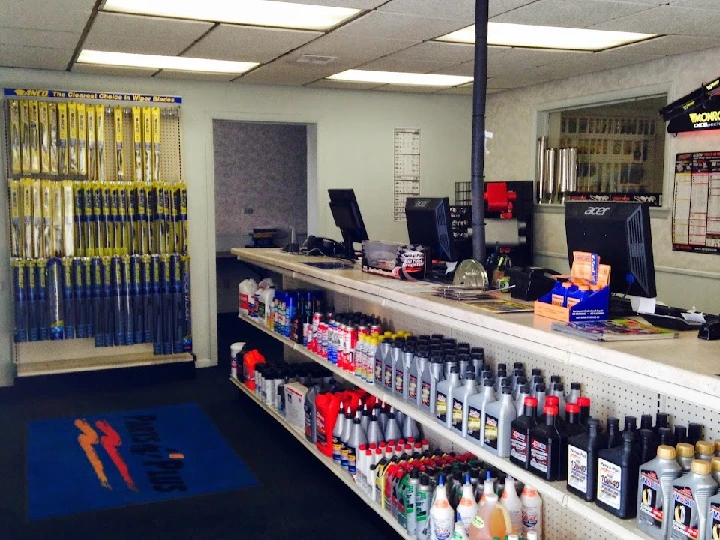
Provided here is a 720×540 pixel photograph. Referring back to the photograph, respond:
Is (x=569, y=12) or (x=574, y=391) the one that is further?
(x=569, y=12)

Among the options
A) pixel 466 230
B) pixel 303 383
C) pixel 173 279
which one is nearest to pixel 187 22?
pixel 303 383

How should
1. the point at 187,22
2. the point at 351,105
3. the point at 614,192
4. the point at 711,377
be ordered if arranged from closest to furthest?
the point at 711,377, the point at 187,22, the point at 614,192, the point at 351,105

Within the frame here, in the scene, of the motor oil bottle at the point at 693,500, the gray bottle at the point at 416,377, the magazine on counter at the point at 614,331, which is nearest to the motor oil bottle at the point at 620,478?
the motor oil bottle at the point at 693,500

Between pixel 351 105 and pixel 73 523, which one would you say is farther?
pixel 351 105

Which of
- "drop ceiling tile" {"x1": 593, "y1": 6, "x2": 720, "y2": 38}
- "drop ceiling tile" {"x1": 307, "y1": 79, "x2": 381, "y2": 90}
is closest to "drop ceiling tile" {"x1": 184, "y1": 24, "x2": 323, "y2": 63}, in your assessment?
"drop ceiling tile" {"x1": 307, "y1": 79, "x2": 381, "y2": 90}

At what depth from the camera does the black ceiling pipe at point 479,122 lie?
11.8 ft

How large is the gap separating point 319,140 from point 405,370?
14.5 feet

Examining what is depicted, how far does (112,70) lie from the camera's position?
6.19m

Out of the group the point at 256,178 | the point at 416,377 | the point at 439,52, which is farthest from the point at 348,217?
the point at 256,178

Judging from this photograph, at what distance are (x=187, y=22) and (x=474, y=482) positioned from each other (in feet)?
Answer: 10.5

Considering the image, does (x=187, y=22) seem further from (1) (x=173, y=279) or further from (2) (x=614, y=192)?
(2) (x=614, y=192)

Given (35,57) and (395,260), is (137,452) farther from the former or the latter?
(35,57)

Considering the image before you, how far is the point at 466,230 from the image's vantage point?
6840 mm

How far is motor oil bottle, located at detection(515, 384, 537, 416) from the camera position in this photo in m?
2.64
